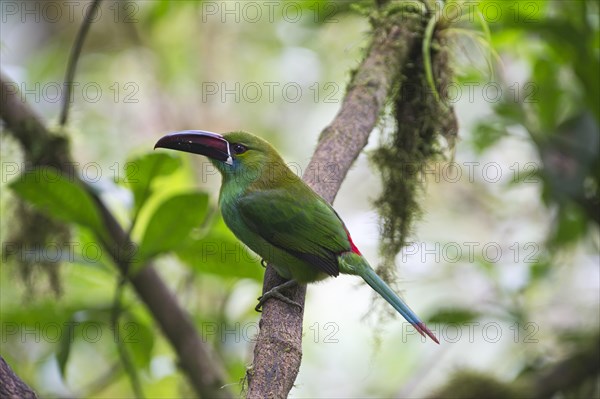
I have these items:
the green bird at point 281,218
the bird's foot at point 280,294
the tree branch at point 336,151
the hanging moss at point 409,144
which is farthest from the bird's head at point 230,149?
the bird's foot at point 280,294

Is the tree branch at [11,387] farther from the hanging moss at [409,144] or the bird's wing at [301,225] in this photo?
the hanging moss at [409,144]

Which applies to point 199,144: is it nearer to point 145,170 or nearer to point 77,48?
point 145,170

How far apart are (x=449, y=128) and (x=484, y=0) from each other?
2.44 ft

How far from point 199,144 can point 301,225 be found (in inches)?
22.9

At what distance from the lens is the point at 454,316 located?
363 cm

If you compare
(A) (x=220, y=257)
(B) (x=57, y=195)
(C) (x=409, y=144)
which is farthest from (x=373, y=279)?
(B) (x=57, y=195)

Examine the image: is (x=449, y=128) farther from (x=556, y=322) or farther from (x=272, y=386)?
(x=556, y=322)

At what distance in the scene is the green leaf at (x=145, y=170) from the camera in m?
2.89

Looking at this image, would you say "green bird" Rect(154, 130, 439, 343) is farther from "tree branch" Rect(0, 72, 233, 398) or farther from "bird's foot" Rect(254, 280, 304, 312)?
"tree branch" Rect(0, 72, 233, 398)

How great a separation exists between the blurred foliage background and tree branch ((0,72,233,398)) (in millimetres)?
116

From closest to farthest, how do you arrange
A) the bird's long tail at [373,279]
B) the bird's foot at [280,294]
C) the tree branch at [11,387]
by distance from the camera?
the tree branch at [11,387] < the bird's foot at [280,294] < the bird's long tail at [373,279]

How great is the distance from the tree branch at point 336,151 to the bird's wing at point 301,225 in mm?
78

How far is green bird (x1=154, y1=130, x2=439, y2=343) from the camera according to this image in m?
2.61

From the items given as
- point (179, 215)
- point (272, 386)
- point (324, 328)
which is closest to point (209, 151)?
point (179, 215)
